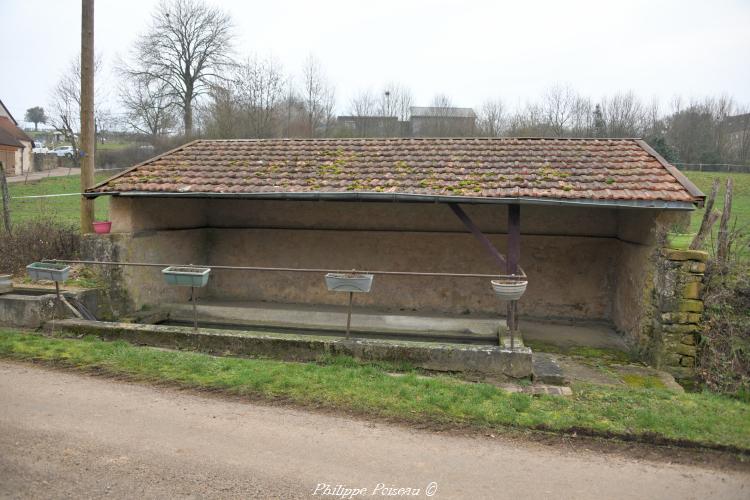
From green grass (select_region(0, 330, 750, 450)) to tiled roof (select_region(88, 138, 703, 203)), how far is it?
294 centimetres

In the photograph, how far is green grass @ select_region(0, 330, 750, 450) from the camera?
4715 mm

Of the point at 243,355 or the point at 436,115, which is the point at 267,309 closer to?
the point at 243,355

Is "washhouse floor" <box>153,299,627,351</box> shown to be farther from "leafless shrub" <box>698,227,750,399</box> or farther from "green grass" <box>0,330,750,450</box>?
"green grass" <box>0,330,750,450</box>

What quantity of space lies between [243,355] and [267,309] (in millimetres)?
2769

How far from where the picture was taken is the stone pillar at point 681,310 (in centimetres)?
684

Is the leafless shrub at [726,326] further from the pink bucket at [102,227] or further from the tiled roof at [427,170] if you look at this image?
the pink bucket at [102,227]

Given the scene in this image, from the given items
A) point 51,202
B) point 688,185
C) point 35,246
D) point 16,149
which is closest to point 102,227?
point 35,246

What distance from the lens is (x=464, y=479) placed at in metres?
3.82

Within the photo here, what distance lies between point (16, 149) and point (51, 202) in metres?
20.1

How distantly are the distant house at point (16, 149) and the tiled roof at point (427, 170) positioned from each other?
3325 centimetres

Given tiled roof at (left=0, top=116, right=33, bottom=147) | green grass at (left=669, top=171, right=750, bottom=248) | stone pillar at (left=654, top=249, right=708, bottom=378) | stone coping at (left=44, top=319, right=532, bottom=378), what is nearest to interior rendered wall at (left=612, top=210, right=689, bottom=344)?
green grass at (left=669, top=171, right=750, bottom=248)

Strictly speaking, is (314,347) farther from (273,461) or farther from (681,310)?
(681,310)

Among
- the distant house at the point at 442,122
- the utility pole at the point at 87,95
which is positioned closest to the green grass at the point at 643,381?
the utility pole at the point at 87,95

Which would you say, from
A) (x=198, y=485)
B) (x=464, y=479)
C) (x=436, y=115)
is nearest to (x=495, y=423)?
(x=464, y=479)
